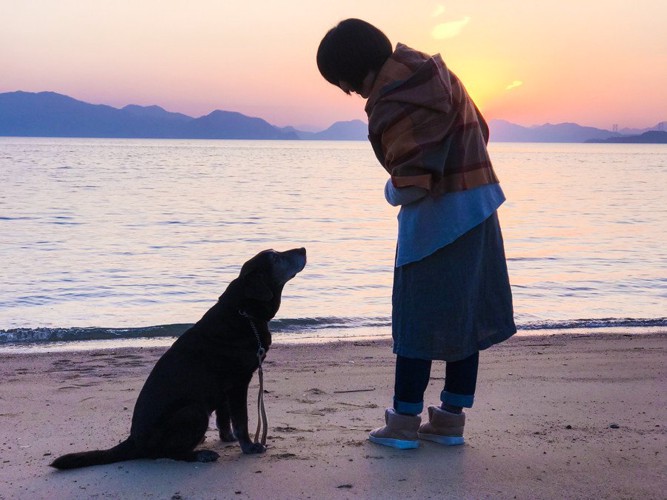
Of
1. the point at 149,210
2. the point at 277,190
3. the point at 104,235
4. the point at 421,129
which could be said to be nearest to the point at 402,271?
the point at 421,129

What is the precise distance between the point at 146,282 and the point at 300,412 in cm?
815

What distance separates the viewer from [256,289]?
4.31 meters

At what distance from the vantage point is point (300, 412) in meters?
5.27

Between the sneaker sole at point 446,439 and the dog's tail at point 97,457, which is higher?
the sneaker sole at point 446,439

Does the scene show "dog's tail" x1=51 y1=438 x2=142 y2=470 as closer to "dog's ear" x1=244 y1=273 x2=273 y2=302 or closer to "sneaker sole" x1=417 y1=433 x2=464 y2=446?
"dog's ear" x1=244 y1=273 x2=273 y2=302

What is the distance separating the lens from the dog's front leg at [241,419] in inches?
170

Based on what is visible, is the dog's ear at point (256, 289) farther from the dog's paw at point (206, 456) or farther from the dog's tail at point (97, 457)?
the dog's tail at point (97, 457)

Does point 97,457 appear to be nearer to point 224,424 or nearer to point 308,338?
point 224,424

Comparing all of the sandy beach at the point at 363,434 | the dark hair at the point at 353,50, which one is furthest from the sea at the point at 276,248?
the dark hair at the point at 353,50

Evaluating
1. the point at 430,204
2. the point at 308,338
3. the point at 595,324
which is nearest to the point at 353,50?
the point at 430,204

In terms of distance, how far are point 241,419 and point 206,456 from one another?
0.29 m

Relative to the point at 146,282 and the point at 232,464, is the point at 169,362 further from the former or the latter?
the point at 146,282

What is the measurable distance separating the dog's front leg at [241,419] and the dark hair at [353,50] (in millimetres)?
1693

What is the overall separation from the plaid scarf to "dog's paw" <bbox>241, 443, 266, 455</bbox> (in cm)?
160
